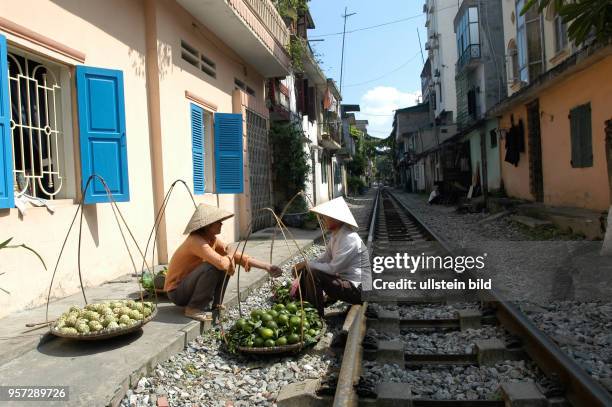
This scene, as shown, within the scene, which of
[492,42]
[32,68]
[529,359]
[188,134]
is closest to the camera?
[529,359]

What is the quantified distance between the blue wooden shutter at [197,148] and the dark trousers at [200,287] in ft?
13.2

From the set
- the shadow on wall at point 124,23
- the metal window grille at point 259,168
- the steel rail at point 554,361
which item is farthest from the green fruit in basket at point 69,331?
the metal window grille at point 259,168

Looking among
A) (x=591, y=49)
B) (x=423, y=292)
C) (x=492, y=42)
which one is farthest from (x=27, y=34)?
(x=492, y=42)

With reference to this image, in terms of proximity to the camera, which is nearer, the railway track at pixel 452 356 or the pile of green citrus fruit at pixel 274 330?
the railway track at pixel 452 356

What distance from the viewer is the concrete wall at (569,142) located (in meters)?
10.9

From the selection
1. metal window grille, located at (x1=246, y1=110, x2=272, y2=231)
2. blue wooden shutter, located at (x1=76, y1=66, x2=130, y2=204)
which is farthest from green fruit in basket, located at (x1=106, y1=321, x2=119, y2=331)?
metal window grille, located at (x1=246, y1=110, x2=272, y2=231)

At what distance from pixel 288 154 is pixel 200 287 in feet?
33.3

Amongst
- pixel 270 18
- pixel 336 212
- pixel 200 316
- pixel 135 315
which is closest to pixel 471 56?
pixel 270 18

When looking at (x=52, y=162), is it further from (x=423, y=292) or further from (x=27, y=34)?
(x=423, y=292)

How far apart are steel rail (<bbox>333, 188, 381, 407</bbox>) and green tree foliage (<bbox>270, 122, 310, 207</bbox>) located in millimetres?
10099

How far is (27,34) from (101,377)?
3633mm

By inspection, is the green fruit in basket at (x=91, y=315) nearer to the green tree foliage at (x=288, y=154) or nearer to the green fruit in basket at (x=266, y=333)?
the green fruit in basket at (x=266, y=333)

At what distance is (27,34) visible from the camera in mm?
5227

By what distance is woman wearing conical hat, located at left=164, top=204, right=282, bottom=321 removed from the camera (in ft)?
16.4
